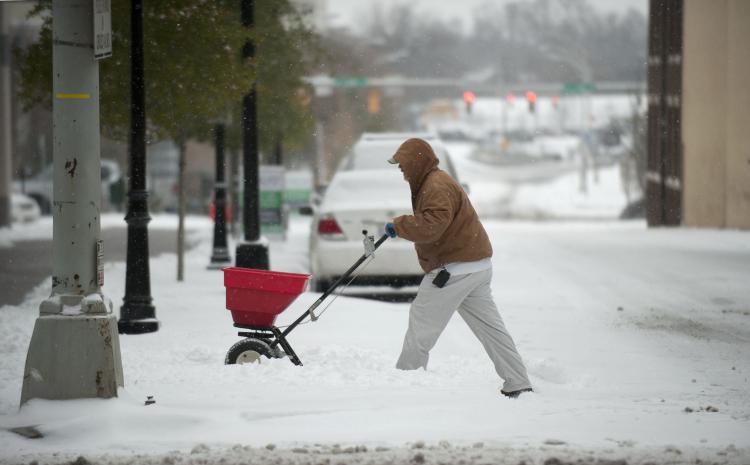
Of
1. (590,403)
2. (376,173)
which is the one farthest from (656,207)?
(590,403)

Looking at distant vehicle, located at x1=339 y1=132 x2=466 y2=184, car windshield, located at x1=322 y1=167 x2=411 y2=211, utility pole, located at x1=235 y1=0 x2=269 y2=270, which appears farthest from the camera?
distant vehicle, located at x1=339 y1=132 x2=466 y2=184

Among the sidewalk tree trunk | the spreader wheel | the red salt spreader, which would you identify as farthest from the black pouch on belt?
the sidewalk tree trunk

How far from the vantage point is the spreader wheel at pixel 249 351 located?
854 centimetres

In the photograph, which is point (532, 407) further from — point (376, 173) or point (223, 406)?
point (376, 173)

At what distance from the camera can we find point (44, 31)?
46.3 ft

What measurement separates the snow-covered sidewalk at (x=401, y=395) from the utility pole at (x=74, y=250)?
0.16 m

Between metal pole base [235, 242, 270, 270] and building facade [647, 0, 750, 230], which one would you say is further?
building facade [647, 0, 750, 230]

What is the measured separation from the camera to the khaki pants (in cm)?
789

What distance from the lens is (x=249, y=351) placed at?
337 inches

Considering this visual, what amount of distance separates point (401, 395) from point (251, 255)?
25.5 ft

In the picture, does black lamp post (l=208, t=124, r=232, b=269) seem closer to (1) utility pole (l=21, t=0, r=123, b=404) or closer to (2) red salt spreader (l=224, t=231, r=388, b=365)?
(2) red salt spreader (l=224, t=231, r=388, b=365)

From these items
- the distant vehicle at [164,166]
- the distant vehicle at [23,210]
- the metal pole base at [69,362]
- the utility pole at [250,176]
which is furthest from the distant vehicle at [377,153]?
the distant vehicle at [164,166]

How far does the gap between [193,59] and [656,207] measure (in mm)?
27597

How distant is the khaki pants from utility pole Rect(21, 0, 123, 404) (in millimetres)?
1870
